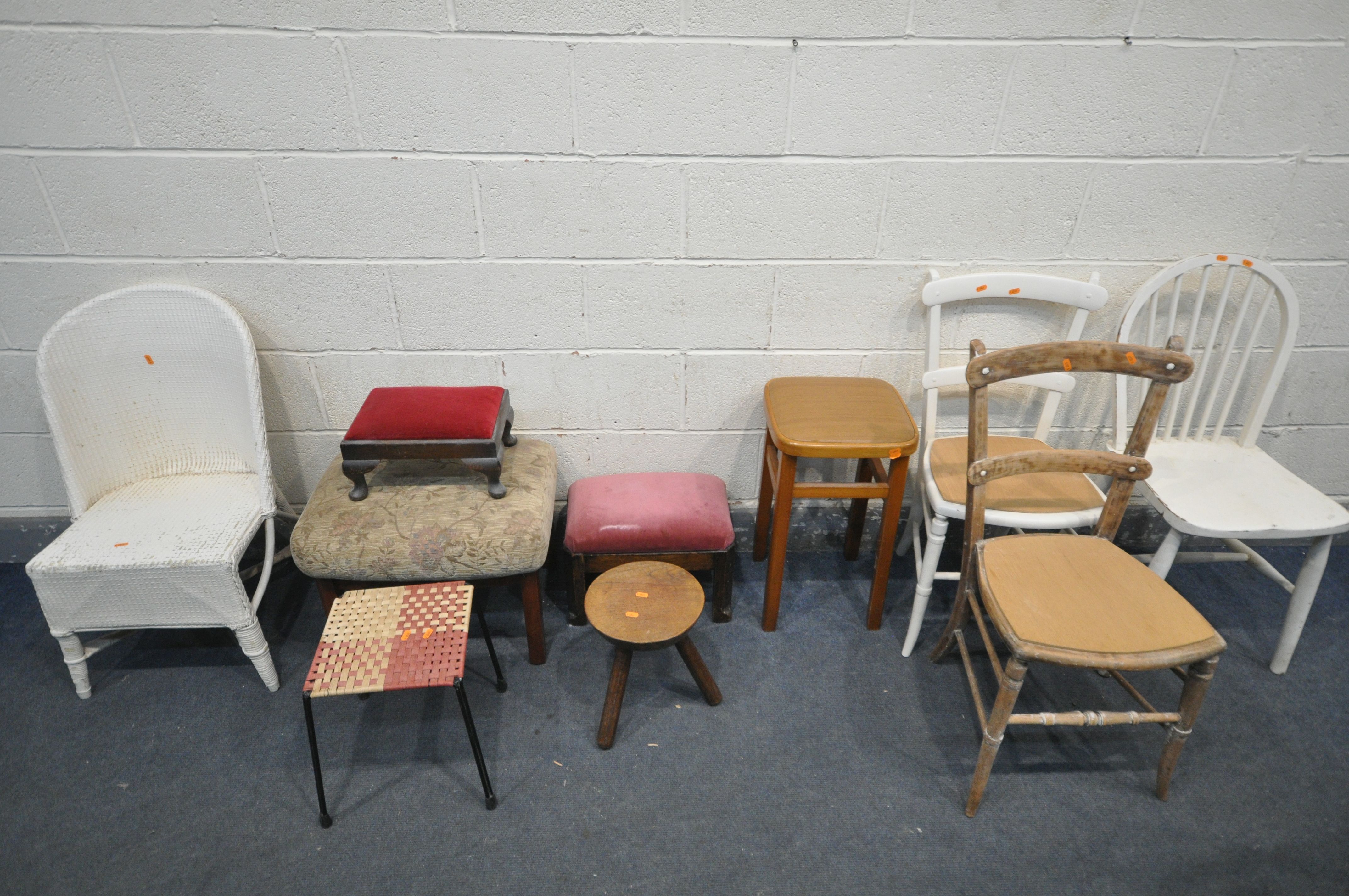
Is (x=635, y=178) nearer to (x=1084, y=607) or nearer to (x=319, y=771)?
(x=1084, y=607)

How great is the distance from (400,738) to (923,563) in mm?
1508

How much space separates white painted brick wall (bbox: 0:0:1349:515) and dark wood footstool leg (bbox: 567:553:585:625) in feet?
1.57

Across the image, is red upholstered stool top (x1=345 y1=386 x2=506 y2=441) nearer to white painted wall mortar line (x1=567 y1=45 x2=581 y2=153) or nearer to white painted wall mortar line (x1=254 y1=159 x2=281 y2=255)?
white painted wall mortar line (x1=254 y1=159 x2=281 y2=255)

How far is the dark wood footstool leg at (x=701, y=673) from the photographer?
1.85 metres

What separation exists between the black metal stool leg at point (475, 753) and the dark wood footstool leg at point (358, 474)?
598 millimetres

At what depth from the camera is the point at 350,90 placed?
1.75 metres

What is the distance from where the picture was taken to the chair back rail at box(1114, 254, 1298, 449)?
6.41 ft

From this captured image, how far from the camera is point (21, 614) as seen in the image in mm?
2203

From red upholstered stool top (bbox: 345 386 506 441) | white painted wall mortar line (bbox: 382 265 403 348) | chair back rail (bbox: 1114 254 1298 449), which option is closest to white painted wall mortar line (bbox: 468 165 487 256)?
white painted wall mortar line (bbox: 382 265 403 348)

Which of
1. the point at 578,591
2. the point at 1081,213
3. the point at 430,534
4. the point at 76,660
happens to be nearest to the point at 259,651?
the point at 76,660

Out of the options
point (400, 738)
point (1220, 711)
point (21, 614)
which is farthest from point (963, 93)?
point (21, 614)

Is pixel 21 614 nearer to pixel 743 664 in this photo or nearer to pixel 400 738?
pixel 400 738

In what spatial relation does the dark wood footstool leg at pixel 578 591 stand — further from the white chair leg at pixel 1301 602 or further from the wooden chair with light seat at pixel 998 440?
the white chair leg at pixel 1301 602

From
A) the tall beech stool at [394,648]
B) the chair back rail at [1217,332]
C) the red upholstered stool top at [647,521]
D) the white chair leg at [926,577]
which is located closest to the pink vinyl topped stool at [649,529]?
the red upholstered stool top at [647,521]
